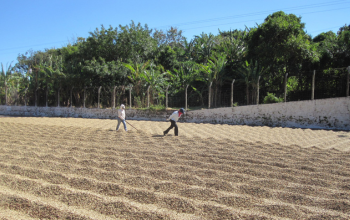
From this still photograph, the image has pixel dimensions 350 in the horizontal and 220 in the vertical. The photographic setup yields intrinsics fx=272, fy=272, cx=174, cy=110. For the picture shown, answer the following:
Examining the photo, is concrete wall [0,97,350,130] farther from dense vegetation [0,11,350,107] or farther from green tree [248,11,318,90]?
green tree [248,11,318,90]

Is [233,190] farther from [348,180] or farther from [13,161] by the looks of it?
[13,161]

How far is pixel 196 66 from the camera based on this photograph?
19031mm

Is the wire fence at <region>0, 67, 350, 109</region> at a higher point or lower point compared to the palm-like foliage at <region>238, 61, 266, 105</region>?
lower

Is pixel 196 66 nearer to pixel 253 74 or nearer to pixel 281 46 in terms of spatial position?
pixel 253 74

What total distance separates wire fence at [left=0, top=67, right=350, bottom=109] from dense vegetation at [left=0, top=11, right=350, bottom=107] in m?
0.06

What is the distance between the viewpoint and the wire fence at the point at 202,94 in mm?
11594

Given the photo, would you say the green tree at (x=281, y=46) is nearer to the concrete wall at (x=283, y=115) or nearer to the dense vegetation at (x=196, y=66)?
the dense vegetation at (x=196, y=66)

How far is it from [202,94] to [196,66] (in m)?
3.63

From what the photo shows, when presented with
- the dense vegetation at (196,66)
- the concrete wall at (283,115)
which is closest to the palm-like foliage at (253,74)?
the dense vegetation at (196,66)

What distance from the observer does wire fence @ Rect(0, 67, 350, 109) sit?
38.0 feet

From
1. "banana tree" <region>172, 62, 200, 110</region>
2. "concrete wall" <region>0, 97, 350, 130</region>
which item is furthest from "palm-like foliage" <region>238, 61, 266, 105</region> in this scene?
"banana tree" <region>172, 62, 200, 110</region>

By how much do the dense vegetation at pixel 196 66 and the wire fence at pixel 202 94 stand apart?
0.06 meters

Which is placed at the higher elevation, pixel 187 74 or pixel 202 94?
pixel 187 74

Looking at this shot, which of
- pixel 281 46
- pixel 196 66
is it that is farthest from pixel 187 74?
pixel 281 46
